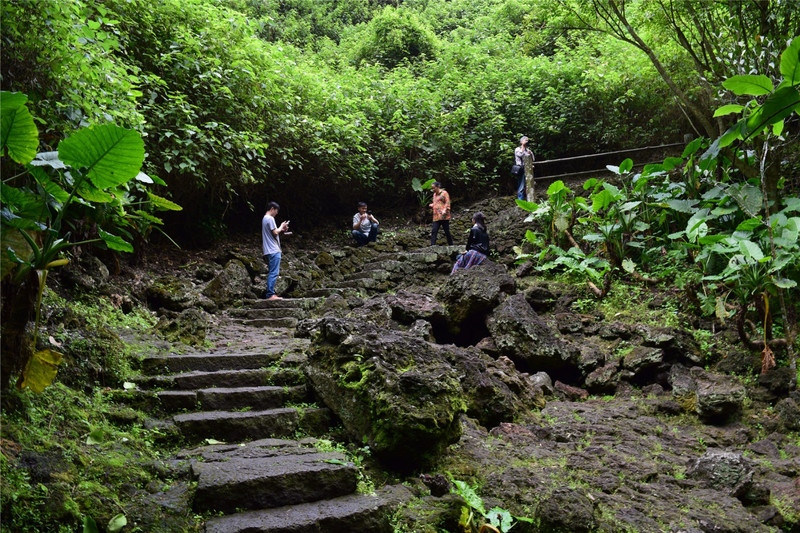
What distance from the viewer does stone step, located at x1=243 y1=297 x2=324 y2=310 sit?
27.8 feet

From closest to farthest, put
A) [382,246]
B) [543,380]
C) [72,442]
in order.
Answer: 1. [72,442]
2. [543,380]
3. [382,246]

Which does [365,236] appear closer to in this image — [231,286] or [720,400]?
[231,286]

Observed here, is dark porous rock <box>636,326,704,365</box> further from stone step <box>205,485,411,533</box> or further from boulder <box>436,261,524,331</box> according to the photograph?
stone step <box>205,485,411,533</box>

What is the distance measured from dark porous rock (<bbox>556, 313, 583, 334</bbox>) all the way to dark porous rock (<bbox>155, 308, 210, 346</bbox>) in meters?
4.91

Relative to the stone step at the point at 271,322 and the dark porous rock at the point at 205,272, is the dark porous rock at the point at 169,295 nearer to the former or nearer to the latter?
the stone step at the point at 271,322

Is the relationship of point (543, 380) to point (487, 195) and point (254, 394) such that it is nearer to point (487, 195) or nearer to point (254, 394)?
point (254, 394)

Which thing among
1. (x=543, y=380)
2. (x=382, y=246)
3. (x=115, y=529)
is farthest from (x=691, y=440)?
(x=382, y=246)

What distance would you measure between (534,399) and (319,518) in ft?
10.7

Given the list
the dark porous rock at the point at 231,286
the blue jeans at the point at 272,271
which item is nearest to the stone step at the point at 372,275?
the blue jeans at the point at 272,271

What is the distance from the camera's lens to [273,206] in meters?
9.23

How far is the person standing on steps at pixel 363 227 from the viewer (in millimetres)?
12211

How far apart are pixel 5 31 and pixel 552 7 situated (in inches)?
322

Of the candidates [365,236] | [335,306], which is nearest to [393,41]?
[365,236]

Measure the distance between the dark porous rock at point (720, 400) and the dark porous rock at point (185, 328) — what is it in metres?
5.59
